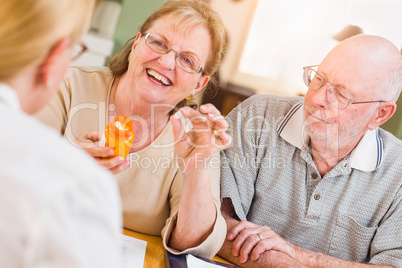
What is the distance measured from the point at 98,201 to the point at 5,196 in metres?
0.12

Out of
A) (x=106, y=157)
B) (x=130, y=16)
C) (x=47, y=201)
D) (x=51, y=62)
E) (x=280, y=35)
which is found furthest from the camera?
(x=280, y=35)

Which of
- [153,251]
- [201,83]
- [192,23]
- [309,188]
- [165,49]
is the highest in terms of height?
[192,23]

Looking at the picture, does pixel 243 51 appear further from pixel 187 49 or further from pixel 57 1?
pixel 57 1

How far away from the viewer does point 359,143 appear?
184 centimetres

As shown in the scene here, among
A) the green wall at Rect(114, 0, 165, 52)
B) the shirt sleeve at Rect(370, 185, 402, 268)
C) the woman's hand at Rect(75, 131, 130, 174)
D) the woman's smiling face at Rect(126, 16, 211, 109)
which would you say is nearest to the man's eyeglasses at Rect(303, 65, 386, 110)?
the shirt sleeve at Rect(370, 185, 402, 268)

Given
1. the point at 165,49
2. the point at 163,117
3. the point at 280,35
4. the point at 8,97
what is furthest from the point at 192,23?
the point at 280,35

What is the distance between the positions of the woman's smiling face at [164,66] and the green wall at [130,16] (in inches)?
81.7

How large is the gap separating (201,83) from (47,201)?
1162mm

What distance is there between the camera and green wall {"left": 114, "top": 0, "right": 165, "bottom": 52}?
3617mm

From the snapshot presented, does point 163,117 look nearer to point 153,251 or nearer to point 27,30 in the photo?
point 153,251

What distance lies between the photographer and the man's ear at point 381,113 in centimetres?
185

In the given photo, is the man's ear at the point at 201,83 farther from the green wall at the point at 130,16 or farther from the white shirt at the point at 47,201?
the green wall at the point at 130,16

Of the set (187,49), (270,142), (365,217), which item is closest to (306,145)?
(270,142)

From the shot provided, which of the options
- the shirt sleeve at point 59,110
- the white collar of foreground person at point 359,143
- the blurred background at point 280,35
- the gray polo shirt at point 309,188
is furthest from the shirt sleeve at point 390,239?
the blurred background at point 280,35
